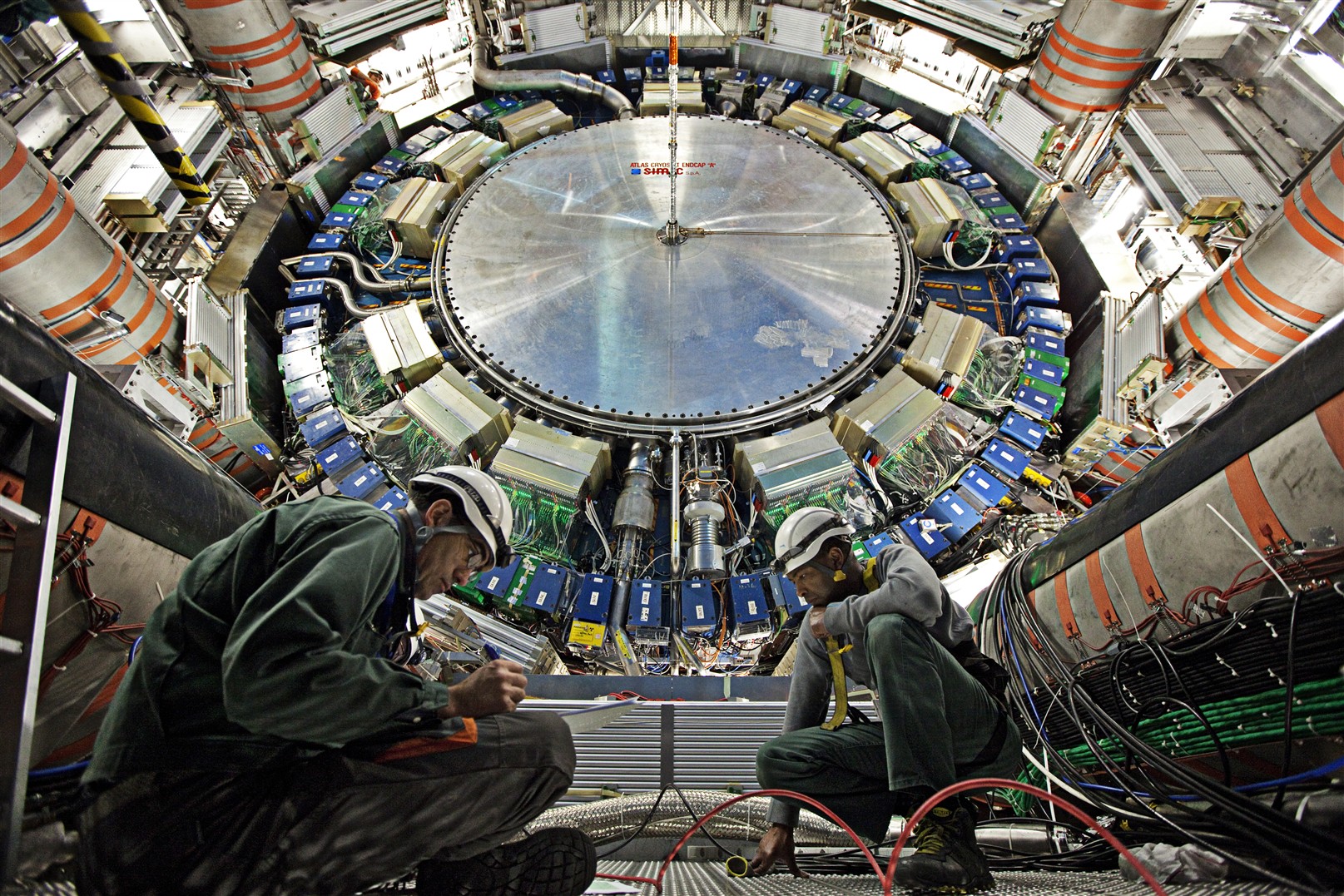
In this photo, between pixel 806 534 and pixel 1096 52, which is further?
pixel 1096 52

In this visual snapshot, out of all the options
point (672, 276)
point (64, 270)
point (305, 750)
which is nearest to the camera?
point (305, 750)

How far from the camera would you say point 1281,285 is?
7.31m

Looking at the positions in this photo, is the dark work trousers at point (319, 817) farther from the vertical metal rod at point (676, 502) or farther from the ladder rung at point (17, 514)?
the vertical metal rod at point (676, 502)

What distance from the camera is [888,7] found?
1174 cm

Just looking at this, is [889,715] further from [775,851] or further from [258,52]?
[258,52]

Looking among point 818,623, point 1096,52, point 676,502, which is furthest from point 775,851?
point 1096,52

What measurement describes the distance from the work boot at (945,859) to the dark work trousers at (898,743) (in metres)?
0.15

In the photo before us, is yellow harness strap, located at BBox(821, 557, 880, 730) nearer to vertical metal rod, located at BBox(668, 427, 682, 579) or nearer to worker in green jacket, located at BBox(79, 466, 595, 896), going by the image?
worker in green jacket, located at BBox(79, 466, 595, 896)

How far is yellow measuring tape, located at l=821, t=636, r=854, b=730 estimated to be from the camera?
12.5 ft

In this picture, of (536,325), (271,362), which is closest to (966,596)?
(536,325)

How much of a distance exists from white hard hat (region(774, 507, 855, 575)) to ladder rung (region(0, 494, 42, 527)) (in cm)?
329

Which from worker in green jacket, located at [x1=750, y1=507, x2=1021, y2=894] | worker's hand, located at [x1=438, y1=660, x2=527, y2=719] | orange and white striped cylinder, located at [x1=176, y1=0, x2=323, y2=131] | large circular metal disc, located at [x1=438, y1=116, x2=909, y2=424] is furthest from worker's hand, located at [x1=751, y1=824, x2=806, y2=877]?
orange and white striped cylinder, located at [x1=176, y1=0, x2=323, y2=131]

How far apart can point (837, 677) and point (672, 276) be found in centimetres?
685

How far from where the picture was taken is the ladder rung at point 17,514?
7.86 ft
